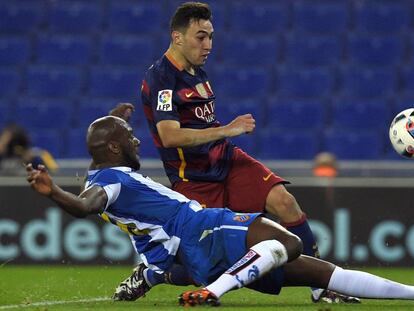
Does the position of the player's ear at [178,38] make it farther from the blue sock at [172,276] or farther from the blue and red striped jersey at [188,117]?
the blue sock at [172,276]

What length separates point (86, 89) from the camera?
15898mm

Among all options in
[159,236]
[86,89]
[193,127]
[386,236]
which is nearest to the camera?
[159,236]

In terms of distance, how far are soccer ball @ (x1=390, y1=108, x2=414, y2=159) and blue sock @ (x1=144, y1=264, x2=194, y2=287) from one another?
1659 millimetres

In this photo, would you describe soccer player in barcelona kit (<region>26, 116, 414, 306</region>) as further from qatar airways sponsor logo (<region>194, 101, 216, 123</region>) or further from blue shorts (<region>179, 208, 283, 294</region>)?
qatar airways sponsor logo (<region>194, 101, 216, 123</region>)

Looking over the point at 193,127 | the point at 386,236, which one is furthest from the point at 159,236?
the point at 386,236

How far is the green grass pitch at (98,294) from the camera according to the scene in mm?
6538

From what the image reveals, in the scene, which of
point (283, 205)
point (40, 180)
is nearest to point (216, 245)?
point (283, 205)

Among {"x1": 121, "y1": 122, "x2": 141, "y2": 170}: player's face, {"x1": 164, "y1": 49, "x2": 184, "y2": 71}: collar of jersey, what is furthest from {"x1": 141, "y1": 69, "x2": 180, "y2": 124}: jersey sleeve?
{"x1": 121, "y1": 122, "x2": 141, "y2": 170}: player's face

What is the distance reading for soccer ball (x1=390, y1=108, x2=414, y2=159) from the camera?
7379 millimetres

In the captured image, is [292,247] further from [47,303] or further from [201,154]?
[47,303]

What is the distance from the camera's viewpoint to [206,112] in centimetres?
734

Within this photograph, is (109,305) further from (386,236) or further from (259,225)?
(386,236)

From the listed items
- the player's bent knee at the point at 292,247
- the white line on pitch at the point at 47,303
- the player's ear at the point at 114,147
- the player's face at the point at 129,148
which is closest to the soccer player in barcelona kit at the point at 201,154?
the player's face at the point at 129,148

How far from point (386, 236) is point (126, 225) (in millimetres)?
5371
